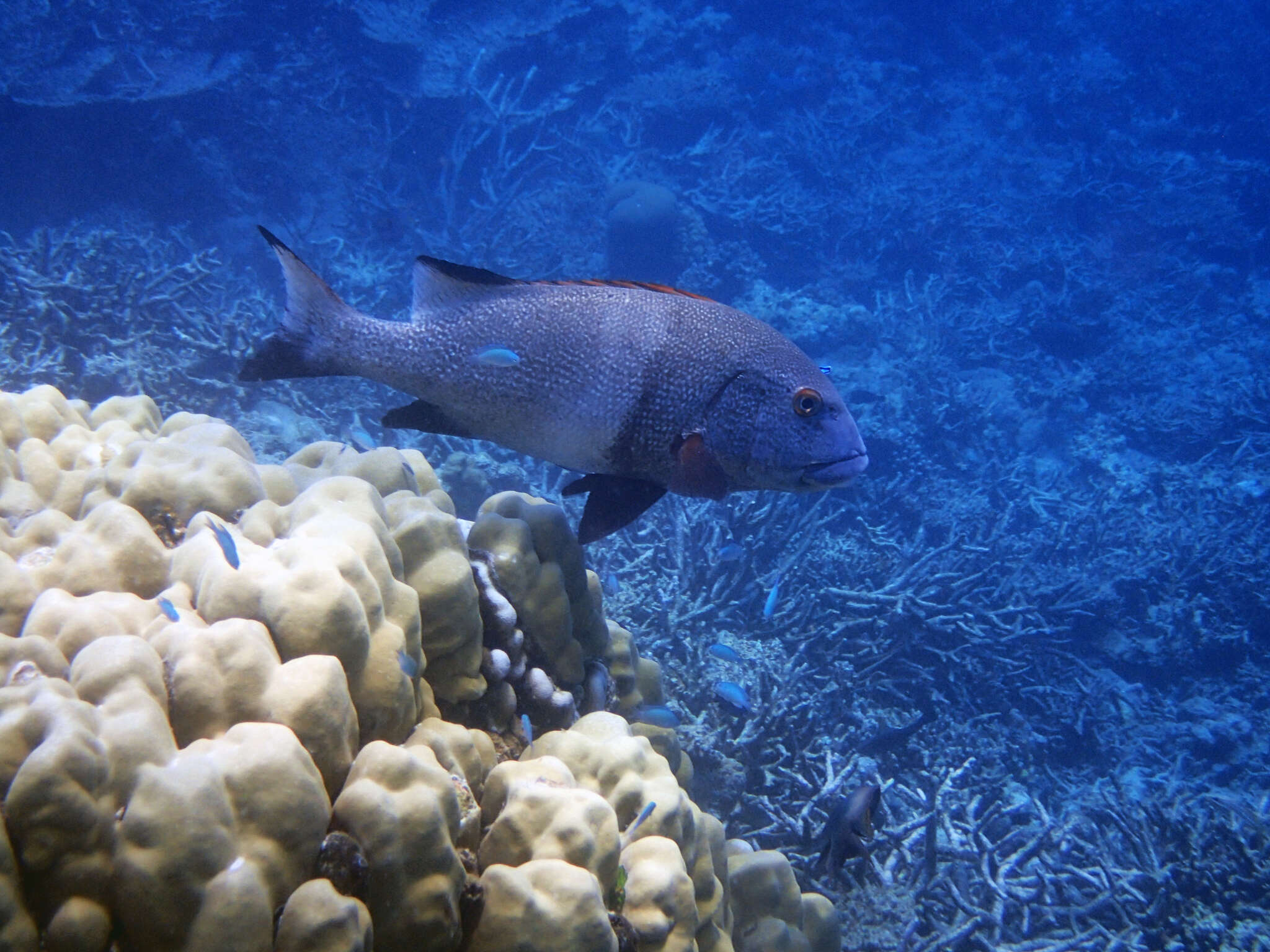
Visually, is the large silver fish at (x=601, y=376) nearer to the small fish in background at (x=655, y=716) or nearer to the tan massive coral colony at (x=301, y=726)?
the tan massive coral colony at (x=301, y=726)

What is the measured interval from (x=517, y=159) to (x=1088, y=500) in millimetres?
12075

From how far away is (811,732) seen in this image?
4.71m

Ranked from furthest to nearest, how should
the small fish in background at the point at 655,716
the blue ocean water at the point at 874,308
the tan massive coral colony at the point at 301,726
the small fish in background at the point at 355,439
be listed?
the small fish in background at the point at 355,439, the blue ocean water at the point at 874,308, the small fish in background at the point at 655,716, the tan massive coral colony at the point at 301,726

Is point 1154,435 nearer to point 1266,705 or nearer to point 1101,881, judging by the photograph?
point 1266,705

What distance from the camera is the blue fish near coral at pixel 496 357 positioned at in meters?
2.05

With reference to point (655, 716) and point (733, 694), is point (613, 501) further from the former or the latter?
point (733, 694)

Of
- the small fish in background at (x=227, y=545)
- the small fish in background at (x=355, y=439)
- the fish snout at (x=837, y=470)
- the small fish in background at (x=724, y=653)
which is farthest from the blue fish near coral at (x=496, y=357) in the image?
the small fish in background at (x=355, y=439)

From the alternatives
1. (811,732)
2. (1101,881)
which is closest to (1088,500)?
(1101,881)

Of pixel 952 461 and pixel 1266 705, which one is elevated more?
pixel 952 461

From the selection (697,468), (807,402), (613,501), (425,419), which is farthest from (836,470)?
(425,419)

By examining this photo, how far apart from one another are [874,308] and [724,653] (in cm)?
1071

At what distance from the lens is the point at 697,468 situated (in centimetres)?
211

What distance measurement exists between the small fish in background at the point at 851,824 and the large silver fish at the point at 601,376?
1.93m

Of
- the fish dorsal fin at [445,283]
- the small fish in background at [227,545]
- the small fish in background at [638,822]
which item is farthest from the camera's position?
the fish dorsal fin at [445,283]
